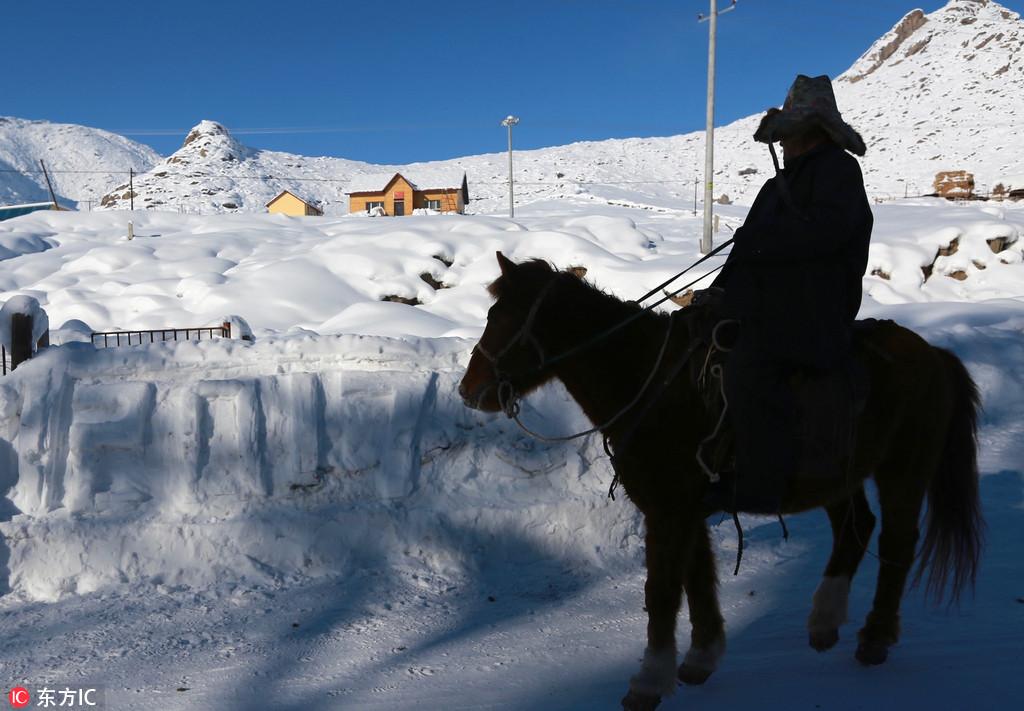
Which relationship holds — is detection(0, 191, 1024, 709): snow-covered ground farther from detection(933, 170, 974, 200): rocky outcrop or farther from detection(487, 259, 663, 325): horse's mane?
detection(933, 170, 974, 200): rocky outcrop

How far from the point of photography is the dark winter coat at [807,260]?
2.93 metres

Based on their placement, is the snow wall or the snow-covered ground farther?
the snow wall

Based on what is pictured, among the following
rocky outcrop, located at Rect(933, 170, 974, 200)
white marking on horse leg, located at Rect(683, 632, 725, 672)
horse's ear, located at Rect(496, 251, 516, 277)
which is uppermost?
rocky outcrop, located at Rect(933, 170, 974, 200)

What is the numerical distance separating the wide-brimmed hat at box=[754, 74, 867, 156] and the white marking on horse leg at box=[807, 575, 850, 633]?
2.10 metres

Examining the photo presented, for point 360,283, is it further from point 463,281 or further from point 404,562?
point 404,562

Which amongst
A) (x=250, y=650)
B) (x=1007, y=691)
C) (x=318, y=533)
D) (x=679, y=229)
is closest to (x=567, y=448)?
(x=318, y=533)

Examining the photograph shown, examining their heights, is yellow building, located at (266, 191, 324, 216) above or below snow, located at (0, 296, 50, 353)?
above

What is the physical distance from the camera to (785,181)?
3.07 meters

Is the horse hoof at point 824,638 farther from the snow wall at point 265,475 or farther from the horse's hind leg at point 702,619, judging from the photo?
the snow wall at point 265,475

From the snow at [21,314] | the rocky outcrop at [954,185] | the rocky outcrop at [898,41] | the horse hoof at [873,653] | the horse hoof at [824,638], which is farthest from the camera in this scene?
the rocky outcrop at [898,41]

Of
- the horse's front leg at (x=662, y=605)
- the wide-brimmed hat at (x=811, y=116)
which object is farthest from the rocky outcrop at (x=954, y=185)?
the horse's front leg at (x=662, y=605)

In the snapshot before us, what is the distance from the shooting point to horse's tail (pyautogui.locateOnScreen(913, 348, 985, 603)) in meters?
3.61

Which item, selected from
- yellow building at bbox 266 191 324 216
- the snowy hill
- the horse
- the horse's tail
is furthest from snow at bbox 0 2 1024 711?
yellow building at bbox 266 191 324 216

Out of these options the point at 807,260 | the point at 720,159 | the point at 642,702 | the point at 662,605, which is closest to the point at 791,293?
the point at 807,260
